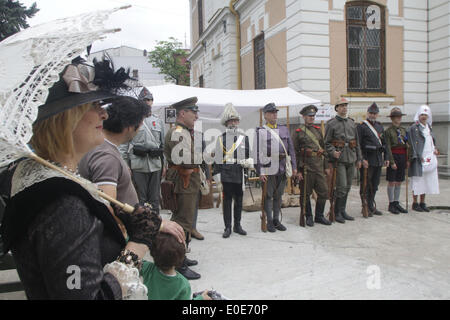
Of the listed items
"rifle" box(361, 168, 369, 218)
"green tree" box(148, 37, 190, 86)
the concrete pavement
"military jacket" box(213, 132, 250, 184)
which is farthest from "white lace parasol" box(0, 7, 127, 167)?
"green tree" box(148, 37, 190, 86)

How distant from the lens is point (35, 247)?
3.21ft

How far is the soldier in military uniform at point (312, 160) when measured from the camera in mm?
5746

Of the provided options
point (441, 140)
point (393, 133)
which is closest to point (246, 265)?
point (393, 133)

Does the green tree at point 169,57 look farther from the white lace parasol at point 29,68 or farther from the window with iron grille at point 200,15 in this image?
the white lace parasol at point 29,68

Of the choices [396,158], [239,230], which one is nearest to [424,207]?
[396,158]

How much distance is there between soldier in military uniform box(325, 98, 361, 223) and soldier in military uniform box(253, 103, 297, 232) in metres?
0.79

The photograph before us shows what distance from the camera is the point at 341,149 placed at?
5.89 m

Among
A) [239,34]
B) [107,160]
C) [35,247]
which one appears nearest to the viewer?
[35,247]

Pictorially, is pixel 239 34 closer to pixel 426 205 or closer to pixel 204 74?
pixel 204 74

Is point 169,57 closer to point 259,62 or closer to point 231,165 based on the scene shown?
point 259,62

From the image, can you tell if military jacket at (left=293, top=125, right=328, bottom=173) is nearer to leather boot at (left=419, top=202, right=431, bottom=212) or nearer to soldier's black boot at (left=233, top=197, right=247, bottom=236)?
soldier's black boot at (left=233, top=197, right=247, bottom=236)

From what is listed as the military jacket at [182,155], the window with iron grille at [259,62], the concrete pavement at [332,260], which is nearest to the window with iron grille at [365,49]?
the window with iron grille at [259,62]

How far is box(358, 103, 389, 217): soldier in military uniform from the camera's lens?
6.20 meters
